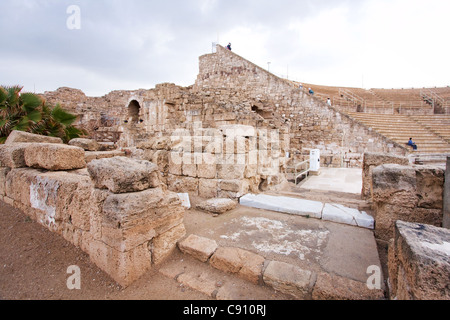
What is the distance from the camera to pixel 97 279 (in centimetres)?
204

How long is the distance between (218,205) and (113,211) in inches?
68.2

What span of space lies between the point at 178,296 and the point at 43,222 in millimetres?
2308

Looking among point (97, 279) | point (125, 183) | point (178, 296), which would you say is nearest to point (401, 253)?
point (178, 296)

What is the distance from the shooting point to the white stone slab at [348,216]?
9.10 ft

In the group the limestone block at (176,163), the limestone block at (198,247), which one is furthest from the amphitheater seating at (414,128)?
the limestone block at (198,247)

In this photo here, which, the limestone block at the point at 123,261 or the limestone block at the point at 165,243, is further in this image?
the limestone block at the point at 165,243

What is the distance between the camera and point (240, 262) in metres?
2.05

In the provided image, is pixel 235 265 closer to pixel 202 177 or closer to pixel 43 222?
pixel 202 177

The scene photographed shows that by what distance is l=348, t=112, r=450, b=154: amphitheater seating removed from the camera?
1188 cm

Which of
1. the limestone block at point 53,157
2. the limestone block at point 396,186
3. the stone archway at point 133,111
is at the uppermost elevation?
the stone archway at point 133,111

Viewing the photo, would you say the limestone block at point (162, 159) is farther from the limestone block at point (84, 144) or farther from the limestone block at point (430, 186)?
the limestone block at point (430, 186)

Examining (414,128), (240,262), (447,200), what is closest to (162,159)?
(240,262)

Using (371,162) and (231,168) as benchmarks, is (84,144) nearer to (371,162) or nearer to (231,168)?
(231,168)

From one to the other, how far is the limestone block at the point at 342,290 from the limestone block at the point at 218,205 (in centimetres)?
184
